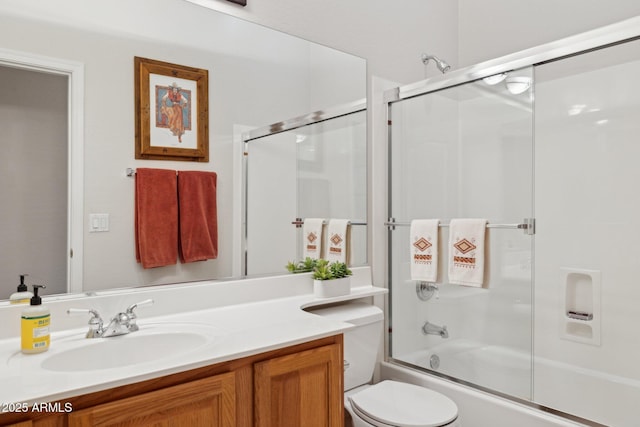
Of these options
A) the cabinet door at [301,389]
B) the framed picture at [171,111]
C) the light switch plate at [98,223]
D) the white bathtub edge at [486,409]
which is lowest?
the white bathtub edge at [486,409]

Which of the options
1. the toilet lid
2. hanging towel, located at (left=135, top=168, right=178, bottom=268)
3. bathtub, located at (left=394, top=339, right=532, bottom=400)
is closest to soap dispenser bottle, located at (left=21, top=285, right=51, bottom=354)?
hanging towel, located at (left=135, top=168, right=178, bottom=268)

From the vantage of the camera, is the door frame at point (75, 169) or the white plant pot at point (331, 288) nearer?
the door frame at point (75, 169)

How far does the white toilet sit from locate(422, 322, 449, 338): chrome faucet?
0.51 meters

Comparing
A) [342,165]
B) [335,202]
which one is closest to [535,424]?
[335,202]

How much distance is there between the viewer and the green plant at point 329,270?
1.89m

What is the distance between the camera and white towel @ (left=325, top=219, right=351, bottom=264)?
209 centimetres

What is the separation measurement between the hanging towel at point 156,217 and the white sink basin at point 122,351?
0.31 m

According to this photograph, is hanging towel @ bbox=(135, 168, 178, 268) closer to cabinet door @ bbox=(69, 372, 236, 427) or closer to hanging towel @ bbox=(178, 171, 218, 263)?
hanging towel @ bbox=(178, 171, 218, 263)

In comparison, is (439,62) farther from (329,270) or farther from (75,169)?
(75,169)

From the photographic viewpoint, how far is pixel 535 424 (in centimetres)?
176

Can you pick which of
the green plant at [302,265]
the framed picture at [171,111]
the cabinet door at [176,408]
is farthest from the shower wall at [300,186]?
the cabinet door at [176,408]

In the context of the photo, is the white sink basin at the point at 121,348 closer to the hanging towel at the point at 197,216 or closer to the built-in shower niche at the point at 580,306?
the hanging towel at the point at 197,216

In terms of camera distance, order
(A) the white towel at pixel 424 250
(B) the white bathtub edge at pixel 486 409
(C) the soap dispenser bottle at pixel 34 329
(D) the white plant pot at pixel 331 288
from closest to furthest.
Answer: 1. (C) the soap dispenser bottle at pixel 34 329
2. (B) the white bathtub edge at pixel 486 409
3. (D) the white plant pot at pixel 331 288
4. (A) the white towel at pixel 424 250

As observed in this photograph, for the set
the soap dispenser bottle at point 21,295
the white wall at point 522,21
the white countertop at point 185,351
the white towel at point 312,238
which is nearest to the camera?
the white countertop at point 185,351
